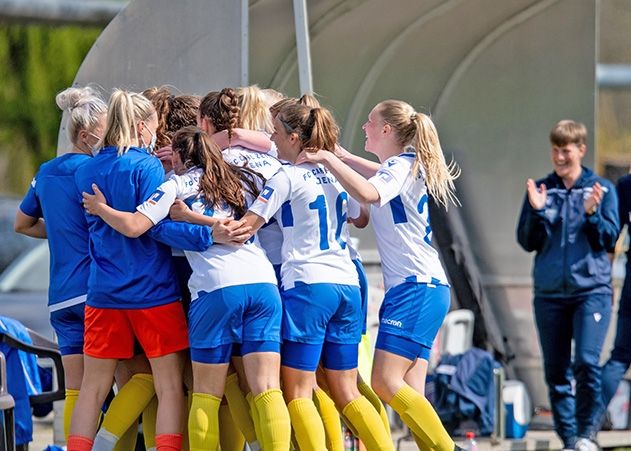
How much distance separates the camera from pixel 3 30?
19.0 meters

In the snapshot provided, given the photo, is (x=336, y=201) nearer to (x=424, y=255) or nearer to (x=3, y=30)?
(x=424, y=255)

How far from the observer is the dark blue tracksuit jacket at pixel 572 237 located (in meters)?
7.32

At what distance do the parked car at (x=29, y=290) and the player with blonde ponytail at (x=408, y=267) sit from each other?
4420mm

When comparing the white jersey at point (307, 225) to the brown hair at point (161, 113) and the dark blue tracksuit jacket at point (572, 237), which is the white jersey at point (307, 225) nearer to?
the brown hair at point (161, 113)

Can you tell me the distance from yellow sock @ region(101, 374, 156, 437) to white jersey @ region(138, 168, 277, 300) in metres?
0.48

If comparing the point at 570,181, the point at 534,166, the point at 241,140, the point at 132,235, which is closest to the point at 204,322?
the point at 132,235

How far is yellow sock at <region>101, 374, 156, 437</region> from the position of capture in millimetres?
5512

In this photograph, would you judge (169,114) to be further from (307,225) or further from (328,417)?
(328,417)

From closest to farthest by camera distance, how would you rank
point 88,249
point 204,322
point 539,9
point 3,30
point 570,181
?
point 204,322 < point 88,249 < point 570,181 < point 539,9 < point 3,30

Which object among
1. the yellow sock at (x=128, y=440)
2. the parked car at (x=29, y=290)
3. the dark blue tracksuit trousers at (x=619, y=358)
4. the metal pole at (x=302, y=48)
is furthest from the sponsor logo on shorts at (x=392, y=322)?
the parked car at (x=29, y=290)

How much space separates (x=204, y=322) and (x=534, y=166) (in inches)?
155

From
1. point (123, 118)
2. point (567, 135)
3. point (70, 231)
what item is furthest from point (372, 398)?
point (567, 135)

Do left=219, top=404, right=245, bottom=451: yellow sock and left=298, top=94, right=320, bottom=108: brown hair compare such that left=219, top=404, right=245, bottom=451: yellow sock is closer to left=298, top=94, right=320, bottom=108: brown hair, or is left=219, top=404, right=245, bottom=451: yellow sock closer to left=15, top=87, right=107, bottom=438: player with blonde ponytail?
left=15, top=87, right=107, bottom=438: player with blonde ponytail

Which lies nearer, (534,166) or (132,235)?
(132,235)
